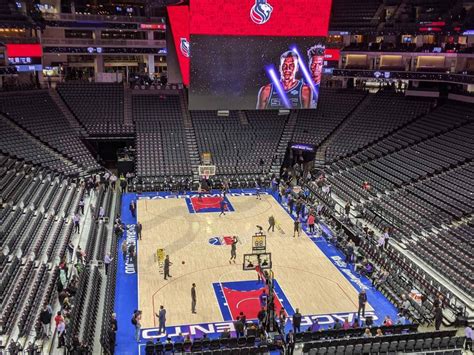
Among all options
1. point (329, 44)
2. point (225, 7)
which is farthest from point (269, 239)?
point (329, 44)

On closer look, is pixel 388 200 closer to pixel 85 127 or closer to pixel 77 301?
pixel 77 301

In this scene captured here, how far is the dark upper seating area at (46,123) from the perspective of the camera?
1551 inches

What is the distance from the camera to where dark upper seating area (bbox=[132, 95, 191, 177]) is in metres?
40.2

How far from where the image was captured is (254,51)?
1324 inches

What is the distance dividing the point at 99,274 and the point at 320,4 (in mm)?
21917

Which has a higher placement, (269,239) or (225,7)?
(225,7)

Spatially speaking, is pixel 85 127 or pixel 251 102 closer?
pixel 251 102

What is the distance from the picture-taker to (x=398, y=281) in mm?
22797

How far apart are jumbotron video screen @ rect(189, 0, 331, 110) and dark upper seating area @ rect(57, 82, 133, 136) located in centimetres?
1257

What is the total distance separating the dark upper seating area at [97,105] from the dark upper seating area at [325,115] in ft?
48.9

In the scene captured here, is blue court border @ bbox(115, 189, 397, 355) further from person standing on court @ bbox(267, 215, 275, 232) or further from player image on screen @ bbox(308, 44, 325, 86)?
player image on screen @ bbox(308, 44, 325, 86)

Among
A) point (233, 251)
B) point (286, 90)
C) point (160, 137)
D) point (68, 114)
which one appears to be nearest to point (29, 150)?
point (68, 114)

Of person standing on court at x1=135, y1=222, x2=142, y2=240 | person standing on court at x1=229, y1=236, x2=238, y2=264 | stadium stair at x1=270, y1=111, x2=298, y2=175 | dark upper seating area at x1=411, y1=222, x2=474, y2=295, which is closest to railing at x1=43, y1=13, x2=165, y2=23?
stadium stair at x1=270, y1=111, x2=298, y2=175

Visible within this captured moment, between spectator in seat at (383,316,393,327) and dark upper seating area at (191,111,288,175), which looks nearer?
spectator in seat at (383,316,393,327)
